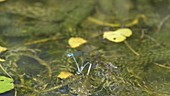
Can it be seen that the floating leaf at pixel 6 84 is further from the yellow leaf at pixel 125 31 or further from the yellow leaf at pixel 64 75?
the yellow leaf at pixel 125 31

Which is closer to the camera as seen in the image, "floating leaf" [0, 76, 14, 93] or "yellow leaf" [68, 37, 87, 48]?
"floating leaf" [0, 76, 14, 93]

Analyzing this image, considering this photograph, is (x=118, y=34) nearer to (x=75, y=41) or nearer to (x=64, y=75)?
(x=75, y=41)

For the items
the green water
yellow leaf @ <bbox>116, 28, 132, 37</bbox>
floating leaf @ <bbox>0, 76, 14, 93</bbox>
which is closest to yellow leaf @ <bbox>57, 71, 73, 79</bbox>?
the green water

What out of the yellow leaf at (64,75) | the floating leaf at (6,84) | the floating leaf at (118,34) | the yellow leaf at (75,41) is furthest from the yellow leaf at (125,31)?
the floating leaf at (6,84)

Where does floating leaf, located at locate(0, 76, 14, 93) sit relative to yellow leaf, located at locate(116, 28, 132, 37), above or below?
below

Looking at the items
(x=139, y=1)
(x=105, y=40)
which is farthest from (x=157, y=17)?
(x=105, y=40)

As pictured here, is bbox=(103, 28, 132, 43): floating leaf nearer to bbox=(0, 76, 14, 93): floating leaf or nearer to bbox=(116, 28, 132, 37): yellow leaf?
bbox=(116, 28, 132, 37): yellow leaf

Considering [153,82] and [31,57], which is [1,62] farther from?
[153,82]
